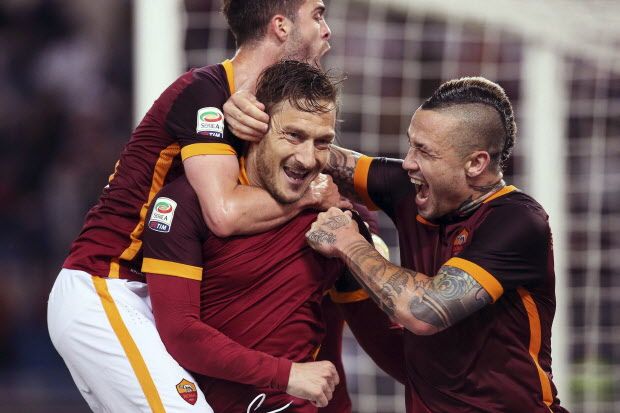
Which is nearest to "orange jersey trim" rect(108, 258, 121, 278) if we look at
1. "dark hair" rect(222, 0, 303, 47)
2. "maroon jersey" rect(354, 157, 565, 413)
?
"dark hair" rect(222, 0, 303, 47)

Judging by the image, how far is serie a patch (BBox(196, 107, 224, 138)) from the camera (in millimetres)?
3697

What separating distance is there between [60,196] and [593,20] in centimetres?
449

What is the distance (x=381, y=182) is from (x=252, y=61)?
681 mm

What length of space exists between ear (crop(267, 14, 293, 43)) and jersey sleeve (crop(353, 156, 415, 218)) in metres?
0.58

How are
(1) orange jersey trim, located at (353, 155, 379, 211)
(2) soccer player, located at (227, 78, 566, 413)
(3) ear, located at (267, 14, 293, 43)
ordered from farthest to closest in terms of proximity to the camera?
1. (1) orange jersey trim, located at (353, 155, 379, 211)
2. (3) ear, located at (267, 14, 293, 43)
3. (2) soccer player, located at (227, 78, 566, 413)

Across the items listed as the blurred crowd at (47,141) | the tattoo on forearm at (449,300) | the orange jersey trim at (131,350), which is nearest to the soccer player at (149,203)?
the orange jersey trim at (131,350)

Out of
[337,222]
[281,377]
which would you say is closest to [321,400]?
[281,377]

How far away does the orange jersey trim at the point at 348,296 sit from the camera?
13.4 feet

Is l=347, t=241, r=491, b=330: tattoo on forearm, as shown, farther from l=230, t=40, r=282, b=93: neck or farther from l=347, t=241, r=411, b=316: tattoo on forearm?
l=230, t=40, r=282, b=93: neck

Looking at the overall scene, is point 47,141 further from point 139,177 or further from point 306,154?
Answer: point 306,154

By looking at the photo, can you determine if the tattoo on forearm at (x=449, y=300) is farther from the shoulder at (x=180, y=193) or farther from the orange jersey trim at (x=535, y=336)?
the shoulder at (x=180, y=193)

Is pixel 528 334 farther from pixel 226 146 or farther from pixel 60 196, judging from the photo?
pixel 60 196

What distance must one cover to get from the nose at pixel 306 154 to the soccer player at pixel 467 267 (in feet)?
0.68

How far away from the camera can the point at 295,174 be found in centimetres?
368
